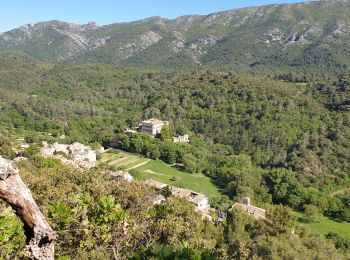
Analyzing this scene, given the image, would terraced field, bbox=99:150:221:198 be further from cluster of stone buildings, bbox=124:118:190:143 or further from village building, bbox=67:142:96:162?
cluster of stone buildings, bbox=124:118:190:143

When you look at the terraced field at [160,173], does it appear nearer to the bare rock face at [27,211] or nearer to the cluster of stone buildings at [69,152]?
the cluster of stone buildings at [69,152]

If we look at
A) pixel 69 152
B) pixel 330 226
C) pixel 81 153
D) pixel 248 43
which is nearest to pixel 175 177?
pixel 81 153

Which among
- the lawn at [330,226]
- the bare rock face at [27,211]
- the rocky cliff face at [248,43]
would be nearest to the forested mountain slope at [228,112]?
the lawn at [330,226]

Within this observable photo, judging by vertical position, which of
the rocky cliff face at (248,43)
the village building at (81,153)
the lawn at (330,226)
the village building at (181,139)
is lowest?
the lawn at (330,226)

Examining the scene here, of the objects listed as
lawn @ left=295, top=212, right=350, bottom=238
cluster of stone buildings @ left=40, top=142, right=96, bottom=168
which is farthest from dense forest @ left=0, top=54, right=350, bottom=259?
cluster of stone buildings @ left=40, top=142, right=96, bottom=168

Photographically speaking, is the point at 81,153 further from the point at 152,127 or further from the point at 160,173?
the point at 152,127
